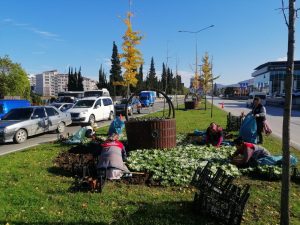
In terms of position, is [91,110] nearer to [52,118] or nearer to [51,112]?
[51,112]

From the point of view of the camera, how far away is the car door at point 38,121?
53.3 feet

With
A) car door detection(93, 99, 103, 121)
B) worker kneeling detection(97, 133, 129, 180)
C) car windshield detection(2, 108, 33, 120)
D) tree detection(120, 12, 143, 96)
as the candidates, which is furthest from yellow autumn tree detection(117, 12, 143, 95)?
worker kneeling detection(97, 133, 129, 180)

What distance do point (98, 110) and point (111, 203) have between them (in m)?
18.9

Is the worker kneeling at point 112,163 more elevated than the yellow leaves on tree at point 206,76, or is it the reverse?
the yellow leaves on tree at point 206,76

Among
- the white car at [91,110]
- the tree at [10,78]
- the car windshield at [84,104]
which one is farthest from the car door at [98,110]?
the tree at [10,78]

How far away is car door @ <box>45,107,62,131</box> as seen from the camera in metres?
17.6

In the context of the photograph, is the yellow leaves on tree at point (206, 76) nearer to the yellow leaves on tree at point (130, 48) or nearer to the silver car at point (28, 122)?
the yellow leaves on tree at point (130, 48)

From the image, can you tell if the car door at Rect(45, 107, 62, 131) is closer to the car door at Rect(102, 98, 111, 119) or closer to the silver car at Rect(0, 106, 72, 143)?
the silver car at Rect(0, 106, 72, 143)

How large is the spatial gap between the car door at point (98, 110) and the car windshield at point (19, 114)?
785cm

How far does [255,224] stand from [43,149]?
29.0ft

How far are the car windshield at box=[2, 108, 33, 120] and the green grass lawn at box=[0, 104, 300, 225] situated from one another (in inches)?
325

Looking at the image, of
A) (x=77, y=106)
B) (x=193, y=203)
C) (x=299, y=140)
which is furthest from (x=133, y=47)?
(x=193, y=203)

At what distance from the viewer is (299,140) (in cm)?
1573

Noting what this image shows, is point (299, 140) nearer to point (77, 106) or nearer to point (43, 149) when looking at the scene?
point (43, 149)
